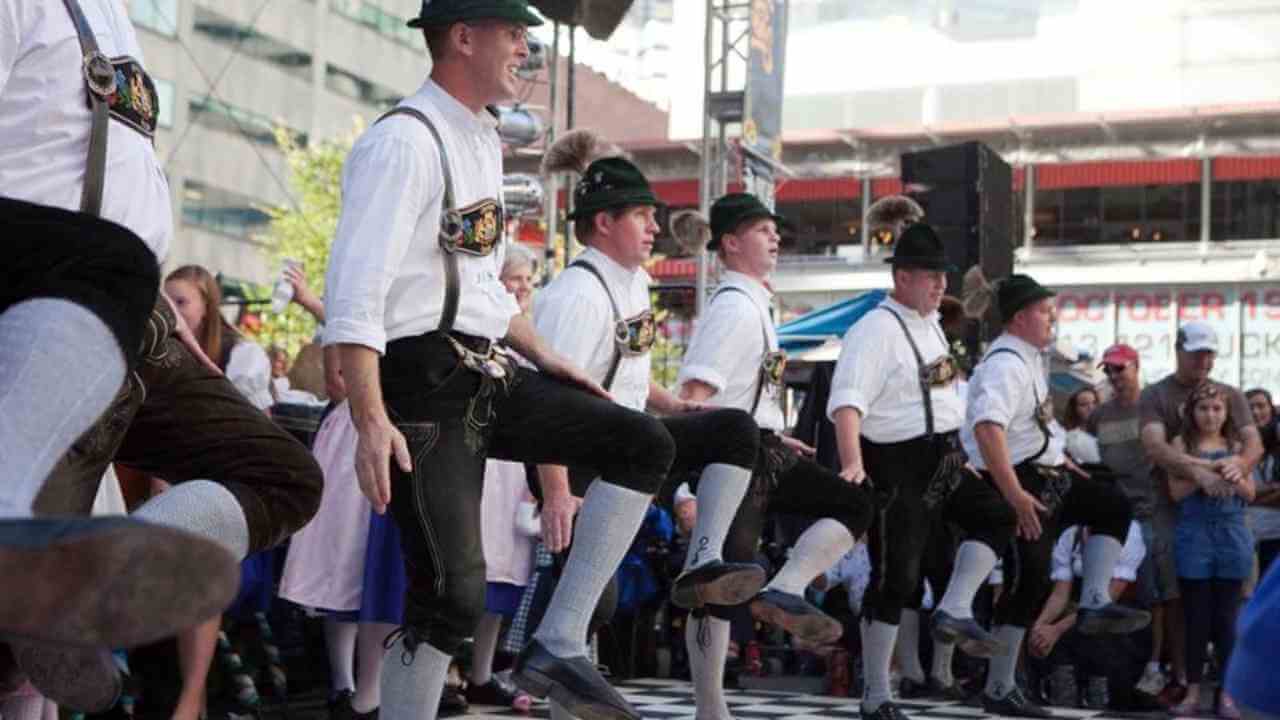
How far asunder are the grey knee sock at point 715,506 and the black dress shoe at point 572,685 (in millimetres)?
1432

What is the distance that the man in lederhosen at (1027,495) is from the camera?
840cm

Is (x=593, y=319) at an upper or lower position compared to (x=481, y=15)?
lower

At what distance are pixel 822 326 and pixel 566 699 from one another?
8.96 meters

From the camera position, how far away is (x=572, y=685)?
4625 millimetres

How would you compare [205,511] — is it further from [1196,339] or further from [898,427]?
[1196,339]

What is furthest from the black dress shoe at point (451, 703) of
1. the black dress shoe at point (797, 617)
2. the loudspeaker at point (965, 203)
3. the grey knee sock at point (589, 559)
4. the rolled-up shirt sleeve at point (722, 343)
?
the loudspeaker at point (965, 203)

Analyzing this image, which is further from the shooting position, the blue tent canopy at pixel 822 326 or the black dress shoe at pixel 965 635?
the blue tent canopy at pixel 822 326

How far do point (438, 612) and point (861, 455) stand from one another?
3.72 metres

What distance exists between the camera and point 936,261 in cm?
795

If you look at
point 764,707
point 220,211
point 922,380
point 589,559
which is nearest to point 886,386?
point 922,380

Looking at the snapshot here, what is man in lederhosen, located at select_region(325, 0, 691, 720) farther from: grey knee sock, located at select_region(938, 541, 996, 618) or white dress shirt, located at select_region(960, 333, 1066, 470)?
white dress shirt, located at select_region(960, 333, 1066, 470)

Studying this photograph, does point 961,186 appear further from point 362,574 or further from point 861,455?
point 362,574

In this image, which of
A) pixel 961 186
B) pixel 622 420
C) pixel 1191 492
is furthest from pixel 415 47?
pixel 622 420

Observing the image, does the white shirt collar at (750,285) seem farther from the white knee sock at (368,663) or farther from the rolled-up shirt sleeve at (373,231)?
the rolled-up shirt sleeve at (373,231)
